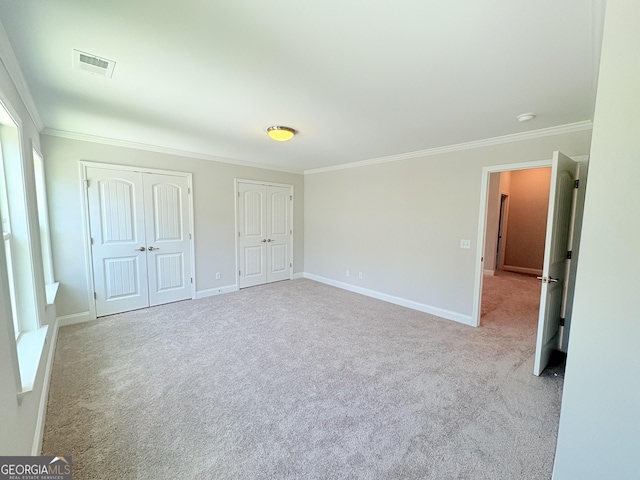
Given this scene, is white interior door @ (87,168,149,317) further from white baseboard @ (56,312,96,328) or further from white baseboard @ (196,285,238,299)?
white baseboard @ (196,285,238,299)

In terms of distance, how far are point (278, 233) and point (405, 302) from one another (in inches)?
115

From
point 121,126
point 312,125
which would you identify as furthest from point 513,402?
point 121,126

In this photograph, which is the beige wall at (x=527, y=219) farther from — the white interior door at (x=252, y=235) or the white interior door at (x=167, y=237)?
the white interior door at (x=167, y=237)

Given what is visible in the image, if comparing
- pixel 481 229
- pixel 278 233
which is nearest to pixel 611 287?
pixel 481 229

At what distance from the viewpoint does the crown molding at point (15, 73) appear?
1.43m

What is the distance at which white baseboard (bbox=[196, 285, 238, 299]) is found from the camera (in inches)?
175

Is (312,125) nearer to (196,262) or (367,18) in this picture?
(367,18)

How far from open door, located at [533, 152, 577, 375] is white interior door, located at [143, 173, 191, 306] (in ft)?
15.4

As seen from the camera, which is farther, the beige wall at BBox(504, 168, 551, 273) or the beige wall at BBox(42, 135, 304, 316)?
the beige wall at BBox(504, 168, 551, 273)

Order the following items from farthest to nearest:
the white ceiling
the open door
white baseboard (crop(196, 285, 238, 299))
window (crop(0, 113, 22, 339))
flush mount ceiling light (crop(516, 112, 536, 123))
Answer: white baseboard (crop(196, 285, 238, 299))
flush mount ceiling light (crop(516, 112, 536, 123))
the open door
window (crop(0, 113, 22, 339))
the white ceiling

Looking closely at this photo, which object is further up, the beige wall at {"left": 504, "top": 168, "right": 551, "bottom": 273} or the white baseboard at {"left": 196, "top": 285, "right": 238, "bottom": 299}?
the beige wall at {"left": 504, "top": 168, "right": 551, "bottom": 273}

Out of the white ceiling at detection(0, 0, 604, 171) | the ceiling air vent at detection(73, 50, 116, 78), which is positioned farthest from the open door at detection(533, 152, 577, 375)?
the ceiling air vent at detection(73, 50, 116, 78)

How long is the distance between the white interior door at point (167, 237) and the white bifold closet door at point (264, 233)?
97 cm

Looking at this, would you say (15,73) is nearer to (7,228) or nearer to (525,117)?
(7,228)
